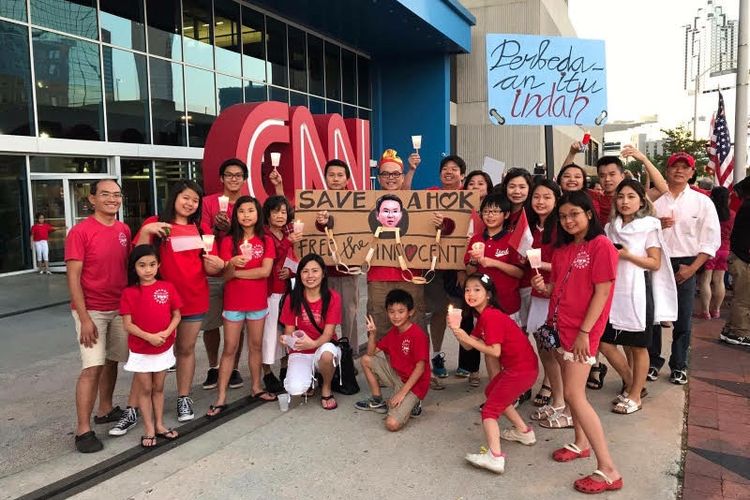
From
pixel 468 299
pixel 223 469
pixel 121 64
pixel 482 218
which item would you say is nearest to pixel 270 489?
pixel 223 469

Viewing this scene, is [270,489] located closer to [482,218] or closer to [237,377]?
[237,377]

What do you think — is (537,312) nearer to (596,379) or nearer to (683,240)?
(596,379)

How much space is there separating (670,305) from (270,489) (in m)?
3.05

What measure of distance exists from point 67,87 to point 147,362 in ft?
33.3

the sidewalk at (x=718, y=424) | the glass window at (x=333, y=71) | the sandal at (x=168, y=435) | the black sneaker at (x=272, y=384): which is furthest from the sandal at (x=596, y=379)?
the glass window at (x=333, y=71)

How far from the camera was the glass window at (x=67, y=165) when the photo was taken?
11.8 m

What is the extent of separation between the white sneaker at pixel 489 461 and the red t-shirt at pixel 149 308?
2.03 m

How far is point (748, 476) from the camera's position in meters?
3.21

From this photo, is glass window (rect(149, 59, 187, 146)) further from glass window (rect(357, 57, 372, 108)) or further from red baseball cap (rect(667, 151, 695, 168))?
red baseball cap (rect(667, 151, 695, 168))

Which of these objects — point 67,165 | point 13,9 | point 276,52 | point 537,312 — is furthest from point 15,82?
point 537,312

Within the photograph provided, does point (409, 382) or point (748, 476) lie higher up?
point (409, 382)

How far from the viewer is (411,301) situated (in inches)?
161

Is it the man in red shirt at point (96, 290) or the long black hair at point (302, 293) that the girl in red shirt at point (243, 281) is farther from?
the man in red shirt at point (96, 290)

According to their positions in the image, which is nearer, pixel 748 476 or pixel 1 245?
pixel 748 476
